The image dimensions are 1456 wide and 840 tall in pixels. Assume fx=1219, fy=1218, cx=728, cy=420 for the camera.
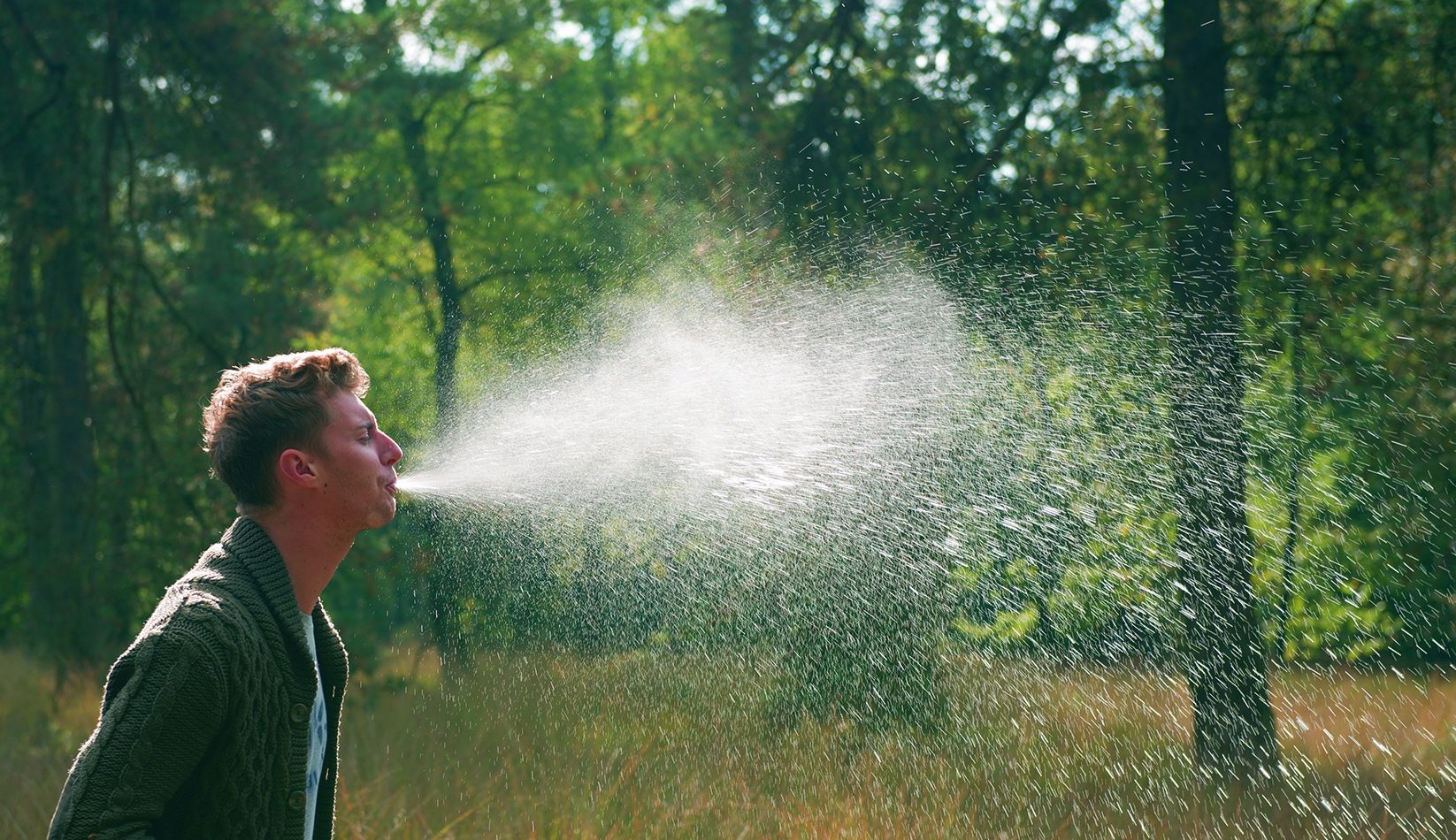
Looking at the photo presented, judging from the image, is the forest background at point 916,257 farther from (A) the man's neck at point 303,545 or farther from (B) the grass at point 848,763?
(A) the man's neck at point 303,545

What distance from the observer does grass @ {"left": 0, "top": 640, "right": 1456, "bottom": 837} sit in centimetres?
482

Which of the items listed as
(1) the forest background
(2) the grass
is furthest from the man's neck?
(1) the forest background

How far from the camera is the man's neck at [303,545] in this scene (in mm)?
2295

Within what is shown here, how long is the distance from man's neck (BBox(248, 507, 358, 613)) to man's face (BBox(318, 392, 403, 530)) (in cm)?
5

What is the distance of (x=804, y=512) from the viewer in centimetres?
585

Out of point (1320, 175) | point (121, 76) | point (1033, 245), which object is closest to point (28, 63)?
point (121, 76)

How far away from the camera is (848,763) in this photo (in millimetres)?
5613

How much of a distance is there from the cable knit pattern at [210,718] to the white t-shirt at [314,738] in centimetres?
7

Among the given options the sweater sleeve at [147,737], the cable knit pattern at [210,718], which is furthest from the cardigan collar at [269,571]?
the sweater sleeve at [147,737]

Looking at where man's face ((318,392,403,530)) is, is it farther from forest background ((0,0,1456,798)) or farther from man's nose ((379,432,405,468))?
forest background ((0,0,1456,798))

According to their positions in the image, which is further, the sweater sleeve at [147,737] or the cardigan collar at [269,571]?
the cardigan collar at [269,571]

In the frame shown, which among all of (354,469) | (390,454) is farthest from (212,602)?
(390,454)

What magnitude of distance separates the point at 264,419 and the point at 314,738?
623 mm

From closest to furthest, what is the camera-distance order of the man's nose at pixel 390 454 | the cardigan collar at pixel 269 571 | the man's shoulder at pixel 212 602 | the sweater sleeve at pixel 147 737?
the sweater sleeve at pixel 147 737, the man's shoulder at pixel 212 602, the cardigan collar at pixel 269 571, the man's nose at pixel 390 454
